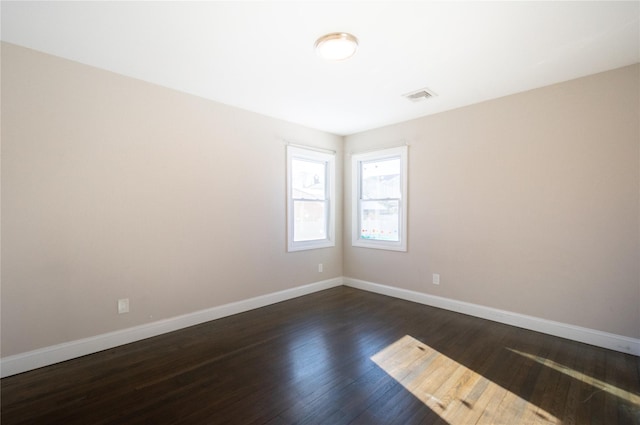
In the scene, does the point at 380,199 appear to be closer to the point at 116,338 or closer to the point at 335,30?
the point at 335,30

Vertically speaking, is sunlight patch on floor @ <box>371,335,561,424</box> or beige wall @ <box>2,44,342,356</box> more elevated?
beige wall @ <box>2,44,342,356</box>

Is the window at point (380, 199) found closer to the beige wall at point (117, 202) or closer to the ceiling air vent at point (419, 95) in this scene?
the ceiling air vent at point (419, 95)

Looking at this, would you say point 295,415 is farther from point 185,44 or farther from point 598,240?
point 598,240

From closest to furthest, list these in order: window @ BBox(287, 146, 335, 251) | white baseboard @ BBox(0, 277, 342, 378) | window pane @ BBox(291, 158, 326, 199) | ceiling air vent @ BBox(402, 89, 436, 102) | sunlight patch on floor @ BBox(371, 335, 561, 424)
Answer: sunlight patch on floor @ BBox(371, 335, 561, 424) → white baseboard @ BBox(0, 277, 342, 378) → ceiling air vent @ BBox(402, 89, 436, 102) → window @ BBox(287, 146, 335, 251) → window pane @ BBox(291, 158, 326, 199)

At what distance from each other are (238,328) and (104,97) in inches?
103

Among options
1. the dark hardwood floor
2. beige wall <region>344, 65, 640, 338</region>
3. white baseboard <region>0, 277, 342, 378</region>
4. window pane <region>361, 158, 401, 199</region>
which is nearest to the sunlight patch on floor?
the dark hardwood floor

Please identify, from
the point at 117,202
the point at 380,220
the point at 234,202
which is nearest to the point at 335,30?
the point at 234,202

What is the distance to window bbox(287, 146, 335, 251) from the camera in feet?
13.8

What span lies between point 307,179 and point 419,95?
1.99 m

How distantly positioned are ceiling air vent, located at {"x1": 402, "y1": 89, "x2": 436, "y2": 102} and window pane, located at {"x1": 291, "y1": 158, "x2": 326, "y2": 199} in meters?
1.80

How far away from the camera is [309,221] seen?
4527 millimetres

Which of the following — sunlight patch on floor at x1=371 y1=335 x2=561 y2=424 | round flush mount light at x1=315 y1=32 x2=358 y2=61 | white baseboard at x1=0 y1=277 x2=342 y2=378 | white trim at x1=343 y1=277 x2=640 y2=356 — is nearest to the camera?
sunlight patch on floor at x1=371 y1=335 x2=561 y2=424

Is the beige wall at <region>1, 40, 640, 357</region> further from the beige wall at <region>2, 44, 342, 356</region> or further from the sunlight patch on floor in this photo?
the sunlight patch on floor

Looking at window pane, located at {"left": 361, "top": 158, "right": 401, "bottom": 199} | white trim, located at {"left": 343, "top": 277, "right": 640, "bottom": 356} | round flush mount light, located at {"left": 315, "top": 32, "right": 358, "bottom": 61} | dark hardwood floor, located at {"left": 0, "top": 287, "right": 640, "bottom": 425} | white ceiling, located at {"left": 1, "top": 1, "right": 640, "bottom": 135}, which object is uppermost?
white ceiling, located at {"left": 1, "top": 1, "right": 640, "bottom": 135}
